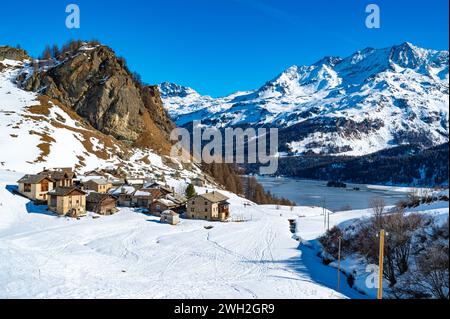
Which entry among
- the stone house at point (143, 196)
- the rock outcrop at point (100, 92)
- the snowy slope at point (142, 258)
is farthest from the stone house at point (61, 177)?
the rock outcrop at point (100, 92)

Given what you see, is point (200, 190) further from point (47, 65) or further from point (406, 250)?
point (47, 65)

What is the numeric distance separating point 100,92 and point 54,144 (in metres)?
40.4

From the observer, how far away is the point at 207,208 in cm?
5900

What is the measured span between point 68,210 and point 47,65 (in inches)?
3910

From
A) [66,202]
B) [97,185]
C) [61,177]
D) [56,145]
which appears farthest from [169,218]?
[56,145]

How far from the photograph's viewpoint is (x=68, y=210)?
52.6 metres

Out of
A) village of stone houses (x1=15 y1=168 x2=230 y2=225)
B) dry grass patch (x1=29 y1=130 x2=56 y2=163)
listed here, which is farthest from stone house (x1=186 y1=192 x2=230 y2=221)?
dry grass patch (x1=29 y1=130 x2=56 y2=163)

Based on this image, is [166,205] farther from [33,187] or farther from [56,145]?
[56,145]

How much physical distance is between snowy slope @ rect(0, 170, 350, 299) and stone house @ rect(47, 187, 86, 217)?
1.97 metres

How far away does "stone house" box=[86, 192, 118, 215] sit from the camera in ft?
183

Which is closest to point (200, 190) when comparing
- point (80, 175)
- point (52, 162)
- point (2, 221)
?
point (80, 175)

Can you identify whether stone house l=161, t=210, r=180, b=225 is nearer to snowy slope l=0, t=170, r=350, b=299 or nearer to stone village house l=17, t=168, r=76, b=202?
snowy slope l=0, t=170, r=350, b=299

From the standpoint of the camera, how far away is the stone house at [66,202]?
52062 millimetres

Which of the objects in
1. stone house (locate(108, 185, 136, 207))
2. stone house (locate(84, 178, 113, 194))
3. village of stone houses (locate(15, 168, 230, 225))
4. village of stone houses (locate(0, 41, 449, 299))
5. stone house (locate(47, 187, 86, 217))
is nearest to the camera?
village of stone houses (locate(0, 41, 449, 299))
